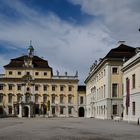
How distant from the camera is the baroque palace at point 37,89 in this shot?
104m

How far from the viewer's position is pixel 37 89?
10506 cm

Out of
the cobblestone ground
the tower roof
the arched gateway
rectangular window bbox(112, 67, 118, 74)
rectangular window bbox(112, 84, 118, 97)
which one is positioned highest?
the tower roof

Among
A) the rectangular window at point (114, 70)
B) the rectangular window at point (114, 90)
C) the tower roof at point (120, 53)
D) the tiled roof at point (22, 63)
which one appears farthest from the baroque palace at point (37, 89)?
the rectangular window at point (114, 70)

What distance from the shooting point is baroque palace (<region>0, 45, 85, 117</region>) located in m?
104

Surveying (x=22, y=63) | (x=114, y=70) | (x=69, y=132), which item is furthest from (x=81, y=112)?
(x=69, y=132)

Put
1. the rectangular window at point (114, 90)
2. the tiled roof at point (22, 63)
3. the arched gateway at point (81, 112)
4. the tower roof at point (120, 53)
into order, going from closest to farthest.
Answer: the rectangular window at point (114, 90), the tower roof at point (120, 53), the tiled roof at point (22, 63), the arched gateway at point (81, 112)

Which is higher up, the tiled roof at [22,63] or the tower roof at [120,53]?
the tiled roof at [22,63]

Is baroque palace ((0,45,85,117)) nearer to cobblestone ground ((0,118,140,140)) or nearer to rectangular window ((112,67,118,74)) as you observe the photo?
rectangular window ((112,67,118,74))

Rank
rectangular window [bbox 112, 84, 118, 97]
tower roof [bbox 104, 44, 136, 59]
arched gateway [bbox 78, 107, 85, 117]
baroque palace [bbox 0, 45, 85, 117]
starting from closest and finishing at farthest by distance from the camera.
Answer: rectangular window [bbox 112, 84, 118, 97] < tower roof [bbox 104, 44, 136, 59] < baroque palace [bbox 0, 45, 85, 117] < arched gateway [bbox 78, 107, 85, 117]

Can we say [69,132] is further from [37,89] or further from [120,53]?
[37,89]

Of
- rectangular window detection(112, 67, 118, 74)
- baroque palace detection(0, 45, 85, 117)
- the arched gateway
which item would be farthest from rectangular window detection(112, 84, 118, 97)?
the arched gateway

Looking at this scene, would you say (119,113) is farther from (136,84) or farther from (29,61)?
(29,61)

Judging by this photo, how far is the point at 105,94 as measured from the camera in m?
63.5

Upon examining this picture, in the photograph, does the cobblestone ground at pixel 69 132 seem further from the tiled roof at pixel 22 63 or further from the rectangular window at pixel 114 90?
the tiled roof at pixel 22 63
